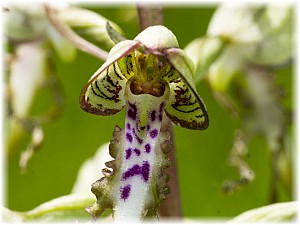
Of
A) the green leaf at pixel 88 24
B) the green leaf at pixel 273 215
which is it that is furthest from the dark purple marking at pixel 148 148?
the green leaf at pixel 88 24

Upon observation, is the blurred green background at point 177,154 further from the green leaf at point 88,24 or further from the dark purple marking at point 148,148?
the dark purple marking at point 148,148

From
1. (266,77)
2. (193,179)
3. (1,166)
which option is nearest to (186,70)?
(1,166)

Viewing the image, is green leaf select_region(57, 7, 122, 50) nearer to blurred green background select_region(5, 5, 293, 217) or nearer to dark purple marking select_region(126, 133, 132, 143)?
dark purple marking select_region(126, 133, 132, 143)

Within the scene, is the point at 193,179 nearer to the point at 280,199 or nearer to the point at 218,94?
the point at 280,199

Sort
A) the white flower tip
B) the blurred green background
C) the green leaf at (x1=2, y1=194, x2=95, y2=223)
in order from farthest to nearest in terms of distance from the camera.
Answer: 1. the blurred green background
2. the green leaf at (x1=2, y1=194, x2=95, y2=223)
3. the white flower tip

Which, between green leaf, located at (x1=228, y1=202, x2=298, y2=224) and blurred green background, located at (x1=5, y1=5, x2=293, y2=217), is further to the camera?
blurred green background, located at (x1=5, y1=5, x2=293, y2=217)

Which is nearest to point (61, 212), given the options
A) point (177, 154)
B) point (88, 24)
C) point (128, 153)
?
point (128, 153)

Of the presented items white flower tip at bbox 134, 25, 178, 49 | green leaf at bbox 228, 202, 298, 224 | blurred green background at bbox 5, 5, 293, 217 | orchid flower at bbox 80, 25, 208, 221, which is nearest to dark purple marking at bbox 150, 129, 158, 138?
orchid flower at bbox 80, 25, 208, 221
